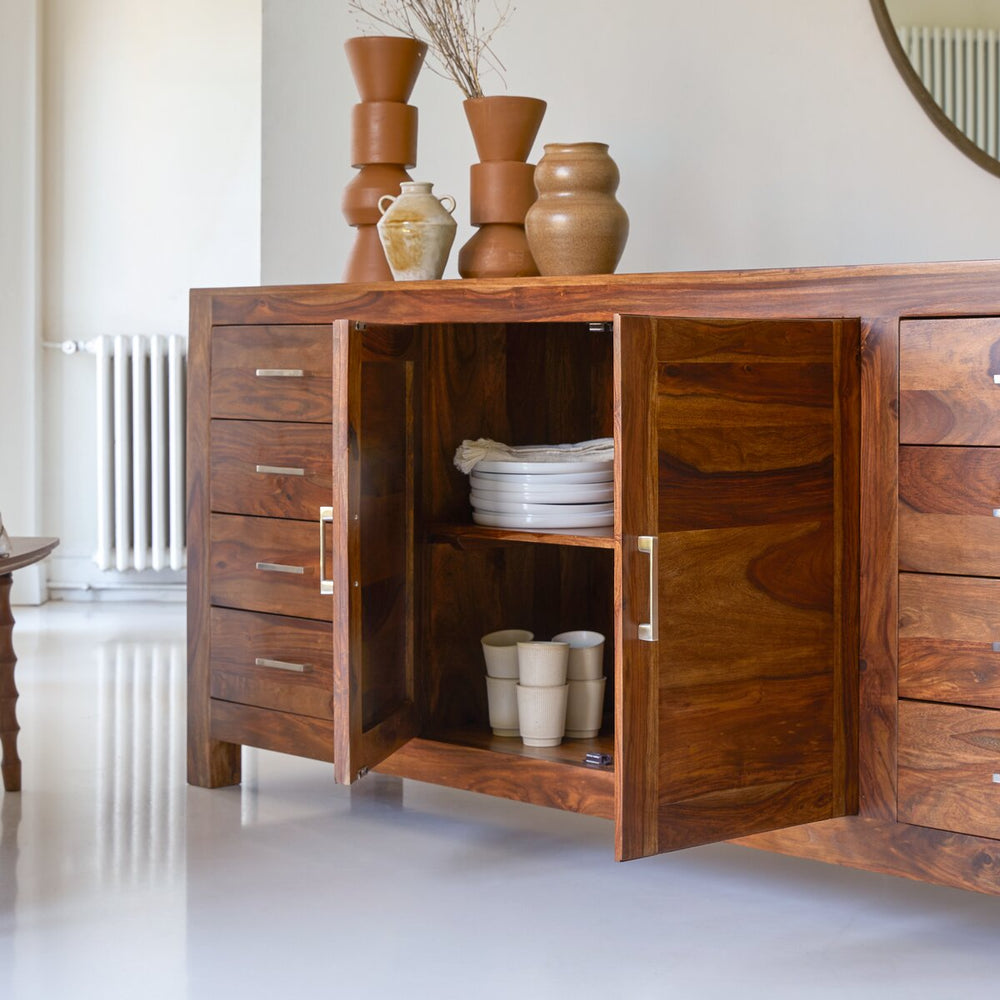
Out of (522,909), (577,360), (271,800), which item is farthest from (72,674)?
(522,909)

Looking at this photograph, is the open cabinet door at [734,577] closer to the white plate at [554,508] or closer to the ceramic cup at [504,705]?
the white plate at [554,508]

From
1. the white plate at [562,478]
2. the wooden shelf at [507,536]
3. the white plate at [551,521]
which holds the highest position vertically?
the white plate at [562,478]

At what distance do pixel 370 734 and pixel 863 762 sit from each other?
0.71 meters

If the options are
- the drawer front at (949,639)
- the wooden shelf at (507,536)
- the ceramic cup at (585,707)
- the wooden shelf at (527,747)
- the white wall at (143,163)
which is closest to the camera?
the drawer front at (949,639)

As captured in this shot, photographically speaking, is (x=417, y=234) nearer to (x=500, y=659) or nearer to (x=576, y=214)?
(x=576, y=214)

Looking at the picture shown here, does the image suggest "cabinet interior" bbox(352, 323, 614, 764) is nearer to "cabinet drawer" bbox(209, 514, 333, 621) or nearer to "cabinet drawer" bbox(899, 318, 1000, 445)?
"cabinet drawer" bbox(209, 514, 333, 621)

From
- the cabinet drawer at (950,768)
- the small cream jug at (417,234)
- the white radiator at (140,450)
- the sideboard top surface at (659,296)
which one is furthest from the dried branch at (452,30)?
the white radiator at (140,450)

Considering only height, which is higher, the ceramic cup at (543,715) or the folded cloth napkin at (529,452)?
the folded cloth napkin at (529,452)

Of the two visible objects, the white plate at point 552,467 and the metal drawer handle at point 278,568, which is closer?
the white plate at point 552,467

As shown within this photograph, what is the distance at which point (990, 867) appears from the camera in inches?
69.5

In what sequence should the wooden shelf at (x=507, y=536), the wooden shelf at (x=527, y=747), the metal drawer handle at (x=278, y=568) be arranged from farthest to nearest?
the metal drawer handle at (x=278, y=568), the wooden shelf at (x=527, y=747), the wooden shelf at (x=507, y=536)

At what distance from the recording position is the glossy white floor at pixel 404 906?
1776 millimetres

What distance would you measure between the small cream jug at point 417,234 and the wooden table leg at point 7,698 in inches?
33.7

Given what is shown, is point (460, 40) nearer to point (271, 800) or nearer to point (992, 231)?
point (992, 231)
